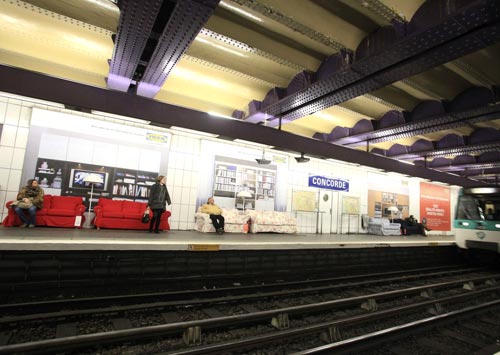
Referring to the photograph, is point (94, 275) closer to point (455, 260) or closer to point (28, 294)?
point (28, 294)

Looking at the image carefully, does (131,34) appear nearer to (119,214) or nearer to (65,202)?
(119,214)

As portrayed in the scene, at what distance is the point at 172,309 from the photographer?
3.71 m

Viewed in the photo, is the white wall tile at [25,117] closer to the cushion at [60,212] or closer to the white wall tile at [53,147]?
the white wall tile at [53,147]

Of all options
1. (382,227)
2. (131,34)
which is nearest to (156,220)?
(131,34)

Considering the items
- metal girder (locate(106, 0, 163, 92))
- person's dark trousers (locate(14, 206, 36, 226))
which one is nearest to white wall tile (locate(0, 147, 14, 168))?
person's dark trousers (locate(14, 206, 36, 226))

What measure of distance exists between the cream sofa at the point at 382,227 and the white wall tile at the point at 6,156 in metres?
12.4

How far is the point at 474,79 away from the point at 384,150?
5.07 metres

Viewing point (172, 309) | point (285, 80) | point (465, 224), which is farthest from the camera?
point (465, 224)

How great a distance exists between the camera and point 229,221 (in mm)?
8578

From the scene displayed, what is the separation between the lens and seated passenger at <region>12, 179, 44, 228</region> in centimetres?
609

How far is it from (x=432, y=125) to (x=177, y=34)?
5.27 metres

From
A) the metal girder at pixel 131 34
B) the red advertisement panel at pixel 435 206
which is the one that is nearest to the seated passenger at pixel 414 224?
the red advertisement panel at pixel 435 206

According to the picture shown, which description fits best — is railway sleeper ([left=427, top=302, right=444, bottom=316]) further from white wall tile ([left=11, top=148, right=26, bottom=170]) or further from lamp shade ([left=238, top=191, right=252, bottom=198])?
white wall tile ([left=11, top=148, right=26, bottom=170])

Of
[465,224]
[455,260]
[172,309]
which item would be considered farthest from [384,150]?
[172,309]
